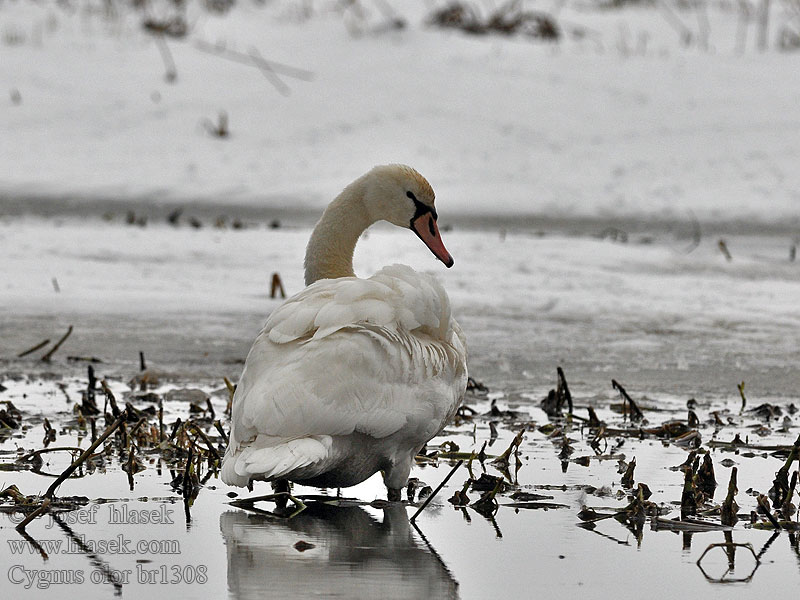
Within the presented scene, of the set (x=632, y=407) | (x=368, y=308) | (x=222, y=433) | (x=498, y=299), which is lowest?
(x=498, y=299)

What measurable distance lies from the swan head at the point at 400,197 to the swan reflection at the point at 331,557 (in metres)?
1.84

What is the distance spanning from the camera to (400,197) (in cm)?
540

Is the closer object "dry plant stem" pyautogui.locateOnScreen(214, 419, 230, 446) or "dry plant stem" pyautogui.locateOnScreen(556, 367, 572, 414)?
"dry plant stem" pyautogui.locateOnScreen(214, 419, 230, 446)

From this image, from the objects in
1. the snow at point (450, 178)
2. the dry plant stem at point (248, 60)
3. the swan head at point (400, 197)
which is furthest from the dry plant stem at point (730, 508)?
Result: the dry plant stem at point (248, 60)

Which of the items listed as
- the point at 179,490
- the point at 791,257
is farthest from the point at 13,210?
the point at 179,490

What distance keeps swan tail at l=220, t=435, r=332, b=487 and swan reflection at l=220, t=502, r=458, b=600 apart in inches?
6.6

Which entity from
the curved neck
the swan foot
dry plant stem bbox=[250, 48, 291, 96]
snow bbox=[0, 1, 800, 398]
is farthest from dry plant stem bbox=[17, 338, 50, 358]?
dry plant stem bbox=[250, 48, 291, 96]

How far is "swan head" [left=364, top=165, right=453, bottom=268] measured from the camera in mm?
5379

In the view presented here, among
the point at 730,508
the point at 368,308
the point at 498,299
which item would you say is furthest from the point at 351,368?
the point at 498,299

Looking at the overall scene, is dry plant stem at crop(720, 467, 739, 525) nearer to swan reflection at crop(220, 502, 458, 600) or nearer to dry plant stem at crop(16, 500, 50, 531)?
swan reflection at crop(220, 502, 458, 600)

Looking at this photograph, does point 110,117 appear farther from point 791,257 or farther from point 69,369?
point 69,369

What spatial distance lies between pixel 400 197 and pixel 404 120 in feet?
29.3

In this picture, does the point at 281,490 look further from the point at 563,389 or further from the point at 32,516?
the point at 563,389

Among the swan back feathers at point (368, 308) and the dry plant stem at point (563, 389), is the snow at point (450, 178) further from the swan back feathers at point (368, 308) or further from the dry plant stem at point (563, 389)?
the swan back feathers at point (368, 308)
